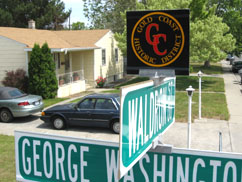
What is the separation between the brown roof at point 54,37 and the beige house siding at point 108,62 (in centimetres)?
72

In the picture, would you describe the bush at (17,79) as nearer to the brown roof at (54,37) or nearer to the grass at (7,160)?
the brown roof at (54,37)

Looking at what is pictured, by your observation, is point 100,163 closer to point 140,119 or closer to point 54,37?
point 140,119

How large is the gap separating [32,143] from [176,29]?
1328 millimetres

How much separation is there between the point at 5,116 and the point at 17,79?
5.77 metres

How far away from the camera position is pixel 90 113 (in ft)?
37.5

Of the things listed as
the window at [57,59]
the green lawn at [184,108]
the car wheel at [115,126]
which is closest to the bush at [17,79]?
the green lawn at [184,108]

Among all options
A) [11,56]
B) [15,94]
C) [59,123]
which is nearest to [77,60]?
[11,56]

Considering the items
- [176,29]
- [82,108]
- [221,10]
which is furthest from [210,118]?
[221,10]

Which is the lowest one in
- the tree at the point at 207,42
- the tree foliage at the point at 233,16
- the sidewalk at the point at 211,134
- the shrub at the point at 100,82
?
the sidewalk at the point at 211,134

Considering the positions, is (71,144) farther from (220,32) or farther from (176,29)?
(220,32)

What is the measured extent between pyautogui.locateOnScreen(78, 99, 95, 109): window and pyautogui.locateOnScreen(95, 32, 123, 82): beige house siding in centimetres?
1342

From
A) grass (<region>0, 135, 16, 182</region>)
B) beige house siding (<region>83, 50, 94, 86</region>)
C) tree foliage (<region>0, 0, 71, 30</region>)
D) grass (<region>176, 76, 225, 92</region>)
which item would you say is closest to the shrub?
beige house siding (<region>83, 50, 94, 86</region>)

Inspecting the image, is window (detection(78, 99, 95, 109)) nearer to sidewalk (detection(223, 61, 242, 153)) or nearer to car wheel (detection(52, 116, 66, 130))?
car wheel (detection(52, 116, 66, 130))

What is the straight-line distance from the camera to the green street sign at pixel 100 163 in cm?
176
